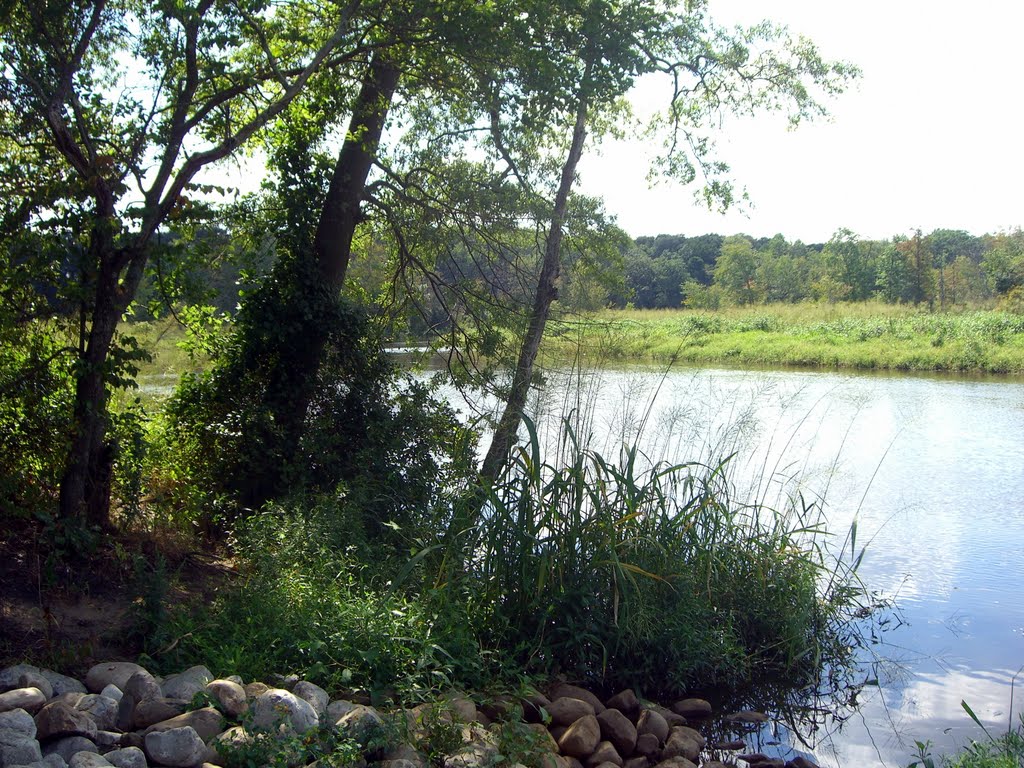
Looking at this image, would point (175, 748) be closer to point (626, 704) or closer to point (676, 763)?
point (676, 763)

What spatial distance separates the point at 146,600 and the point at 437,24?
403cm

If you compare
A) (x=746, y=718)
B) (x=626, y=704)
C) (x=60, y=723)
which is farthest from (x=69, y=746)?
(x=746, y=718)

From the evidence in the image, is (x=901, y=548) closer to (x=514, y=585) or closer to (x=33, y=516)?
(x=514, y=585)

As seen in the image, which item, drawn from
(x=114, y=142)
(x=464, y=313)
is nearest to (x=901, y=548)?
(x=464, y=313)

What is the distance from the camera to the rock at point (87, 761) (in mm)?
2730

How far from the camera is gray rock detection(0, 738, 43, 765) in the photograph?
2.71m

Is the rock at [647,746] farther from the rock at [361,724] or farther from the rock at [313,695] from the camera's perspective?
the rock at [313,695]

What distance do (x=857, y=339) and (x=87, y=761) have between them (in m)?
24.6

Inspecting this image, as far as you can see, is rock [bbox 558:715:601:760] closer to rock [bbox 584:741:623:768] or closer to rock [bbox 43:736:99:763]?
rock [bbox 584:741:623:768]

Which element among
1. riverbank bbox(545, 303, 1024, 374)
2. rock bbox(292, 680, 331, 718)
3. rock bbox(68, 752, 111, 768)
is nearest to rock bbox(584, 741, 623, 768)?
rock bbox(292, 680, 331, 718)

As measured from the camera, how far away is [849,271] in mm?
41594

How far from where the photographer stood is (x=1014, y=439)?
1214 centimetres

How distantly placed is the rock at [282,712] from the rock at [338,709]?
14cm

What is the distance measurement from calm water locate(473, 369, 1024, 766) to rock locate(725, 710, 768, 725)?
0.08 metres
